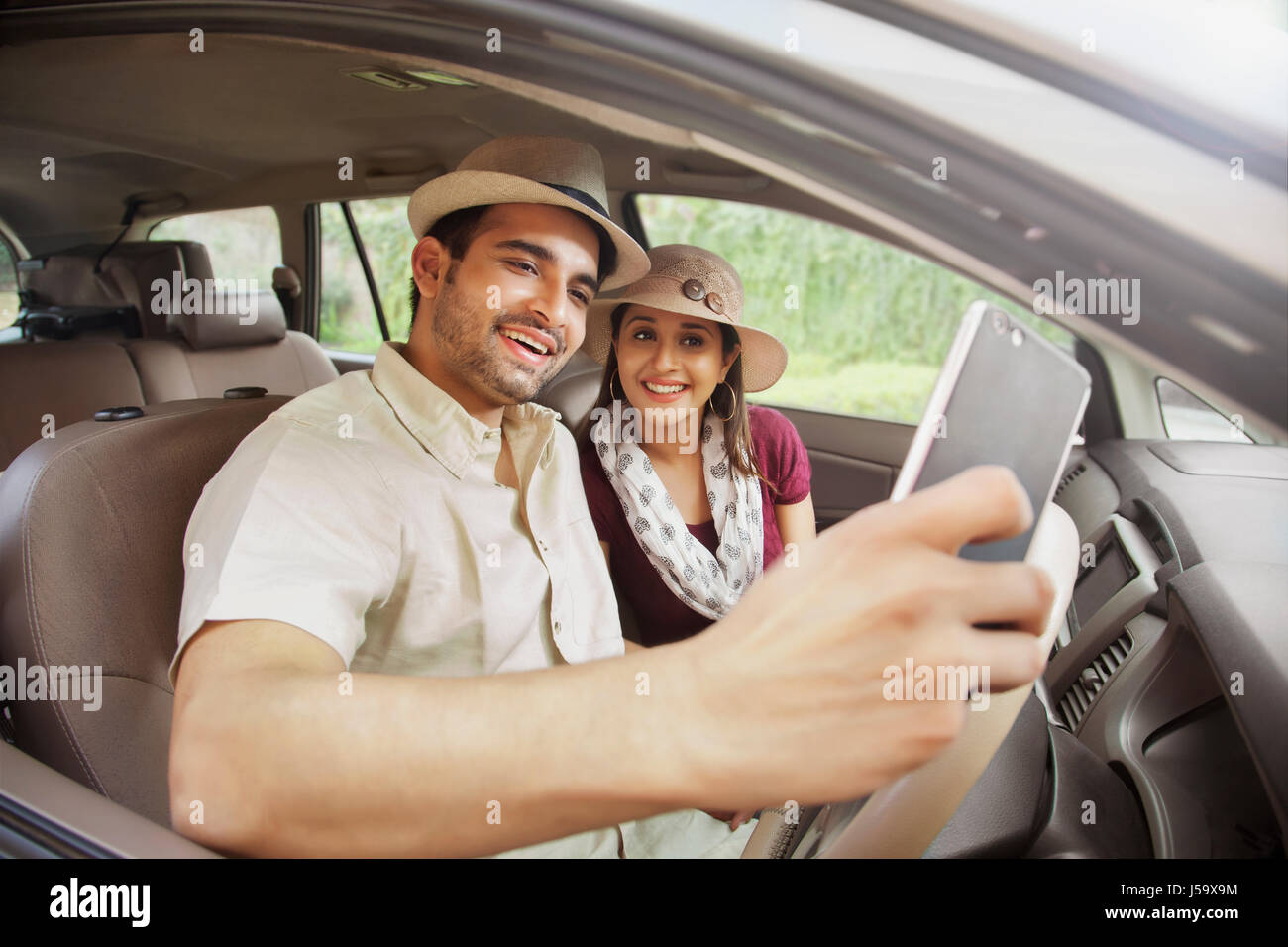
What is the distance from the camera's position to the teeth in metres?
1.38

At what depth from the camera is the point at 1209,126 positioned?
1.79 ft

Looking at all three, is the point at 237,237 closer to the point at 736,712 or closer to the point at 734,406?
the point at 734,406

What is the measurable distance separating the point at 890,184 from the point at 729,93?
16 cm

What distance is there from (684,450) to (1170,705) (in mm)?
1127

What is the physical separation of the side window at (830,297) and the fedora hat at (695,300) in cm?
51

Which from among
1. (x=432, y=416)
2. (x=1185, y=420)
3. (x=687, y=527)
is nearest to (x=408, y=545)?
(x=432, y=416)

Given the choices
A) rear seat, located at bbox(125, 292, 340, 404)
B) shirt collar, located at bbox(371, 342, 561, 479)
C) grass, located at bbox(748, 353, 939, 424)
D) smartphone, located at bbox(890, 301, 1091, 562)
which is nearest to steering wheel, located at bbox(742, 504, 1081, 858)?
smartphone, located at bbox(890, 301, 1091, 562)

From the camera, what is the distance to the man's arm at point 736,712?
49cm

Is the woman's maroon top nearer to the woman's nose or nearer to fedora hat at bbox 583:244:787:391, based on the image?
fedora hat at bbox 583:244:787:391

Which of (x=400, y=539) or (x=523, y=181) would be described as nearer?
(x=400, y=539)

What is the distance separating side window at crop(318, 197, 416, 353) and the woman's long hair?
1772mm

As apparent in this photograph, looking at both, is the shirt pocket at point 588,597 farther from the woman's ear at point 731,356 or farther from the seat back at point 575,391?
the seat back at point 575,391

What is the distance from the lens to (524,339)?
4.58 feet
